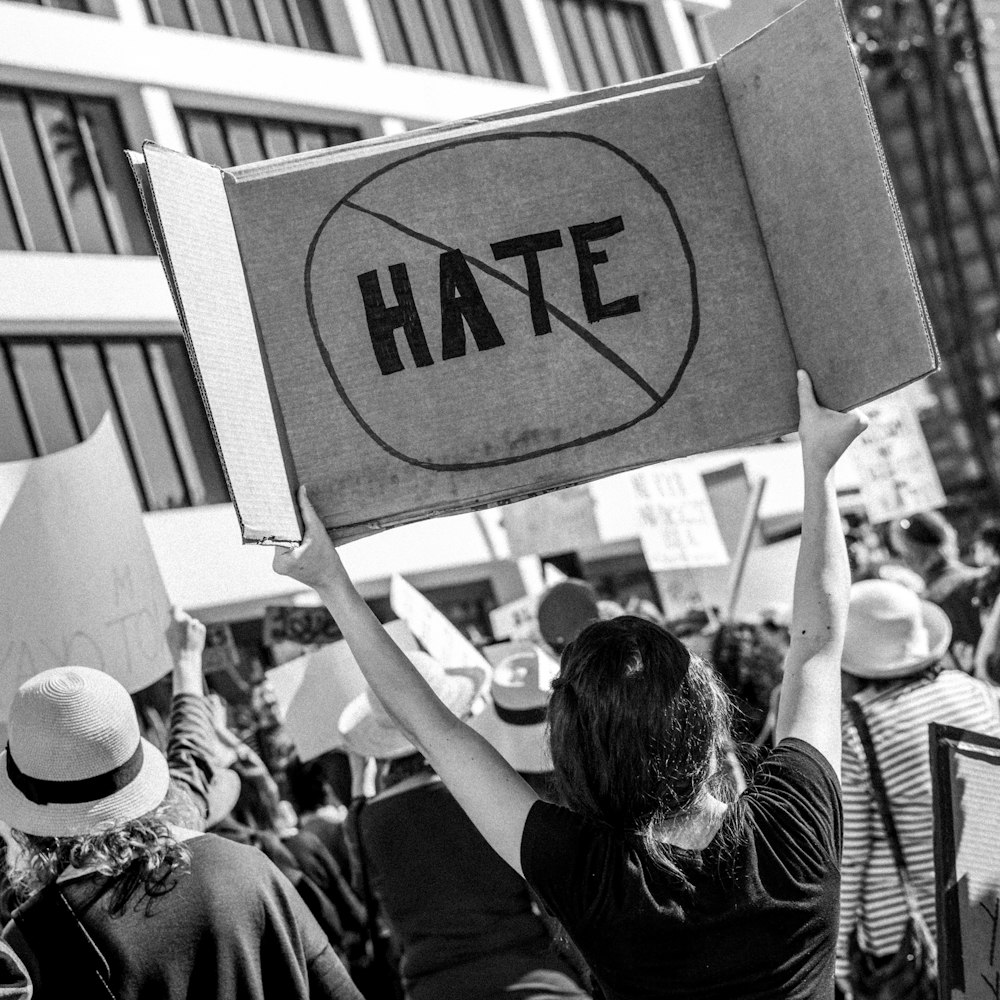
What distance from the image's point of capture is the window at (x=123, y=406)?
16.5 meters

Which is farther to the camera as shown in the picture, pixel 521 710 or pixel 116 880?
pixel 521 710

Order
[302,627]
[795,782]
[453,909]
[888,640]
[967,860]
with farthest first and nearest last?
[302,627] → [888,640] → [453,909] → [967,860] → [795,782]

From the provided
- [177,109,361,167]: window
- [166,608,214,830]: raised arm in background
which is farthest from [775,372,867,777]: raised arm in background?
[177,109,361,167]: window

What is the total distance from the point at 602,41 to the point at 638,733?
81.0ft

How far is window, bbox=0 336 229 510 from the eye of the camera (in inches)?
648

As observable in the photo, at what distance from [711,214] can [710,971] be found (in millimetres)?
1186

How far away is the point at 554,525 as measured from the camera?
38.3 feet

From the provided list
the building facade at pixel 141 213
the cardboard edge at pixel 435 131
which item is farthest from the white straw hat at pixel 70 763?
the building facade at pixel 141 213

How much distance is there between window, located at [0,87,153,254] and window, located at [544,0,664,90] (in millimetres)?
8733

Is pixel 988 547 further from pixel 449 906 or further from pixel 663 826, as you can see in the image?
pixel 663 826

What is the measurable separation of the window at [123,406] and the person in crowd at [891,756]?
13131 millimetres

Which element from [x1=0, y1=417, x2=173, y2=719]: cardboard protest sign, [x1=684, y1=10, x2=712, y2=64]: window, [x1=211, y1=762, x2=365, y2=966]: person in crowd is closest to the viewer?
[x1=0, y1=417, x2=173, y2=719]: cardboard protest sign

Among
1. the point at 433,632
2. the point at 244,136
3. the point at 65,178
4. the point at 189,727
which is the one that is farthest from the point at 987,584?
the point at 244,136

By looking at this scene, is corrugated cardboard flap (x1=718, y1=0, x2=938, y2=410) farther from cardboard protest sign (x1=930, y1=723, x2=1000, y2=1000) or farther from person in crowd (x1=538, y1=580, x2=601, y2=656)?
person in crowd (x1=538, y1=580, x2=601, y2=656)
